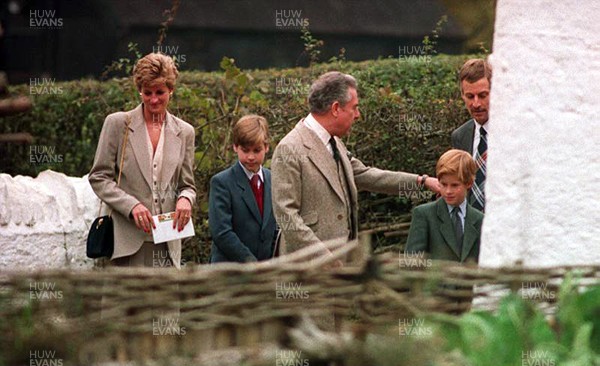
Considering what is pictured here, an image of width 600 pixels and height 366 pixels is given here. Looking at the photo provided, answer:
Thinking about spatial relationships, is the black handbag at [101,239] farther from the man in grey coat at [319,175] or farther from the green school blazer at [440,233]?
the green school blazer at [440,233]

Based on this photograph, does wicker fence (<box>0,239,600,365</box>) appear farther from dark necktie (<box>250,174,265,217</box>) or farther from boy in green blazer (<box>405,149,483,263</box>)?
dark necktie (<box>250,174,265,217</box>)

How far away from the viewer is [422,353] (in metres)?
1.94

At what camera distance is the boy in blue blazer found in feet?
21.5

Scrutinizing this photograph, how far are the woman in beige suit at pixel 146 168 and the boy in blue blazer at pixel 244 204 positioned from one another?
364 millimetres

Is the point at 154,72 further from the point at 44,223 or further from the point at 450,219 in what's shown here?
the point at 44,223

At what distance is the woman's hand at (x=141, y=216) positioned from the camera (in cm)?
595

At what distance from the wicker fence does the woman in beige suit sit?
3.86m

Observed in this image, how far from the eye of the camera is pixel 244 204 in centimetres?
662

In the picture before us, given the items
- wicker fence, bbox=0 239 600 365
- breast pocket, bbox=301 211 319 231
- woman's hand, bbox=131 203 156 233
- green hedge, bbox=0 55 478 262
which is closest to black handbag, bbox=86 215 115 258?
woman's hand, bbox=131 203 156 233

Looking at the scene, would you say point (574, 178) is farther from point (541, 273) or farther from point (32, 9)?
point (32, 9)

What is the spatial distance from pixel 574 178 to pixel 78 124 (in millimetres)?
8078

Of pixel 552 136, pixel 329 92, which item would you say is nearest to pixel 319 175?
pixel 329 92

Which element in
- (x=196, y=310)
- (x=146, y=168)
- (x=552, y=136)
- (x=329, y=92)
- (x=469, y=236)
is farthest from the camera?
(x=146, y=168)

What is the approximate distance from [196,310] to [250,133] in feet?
14.5
